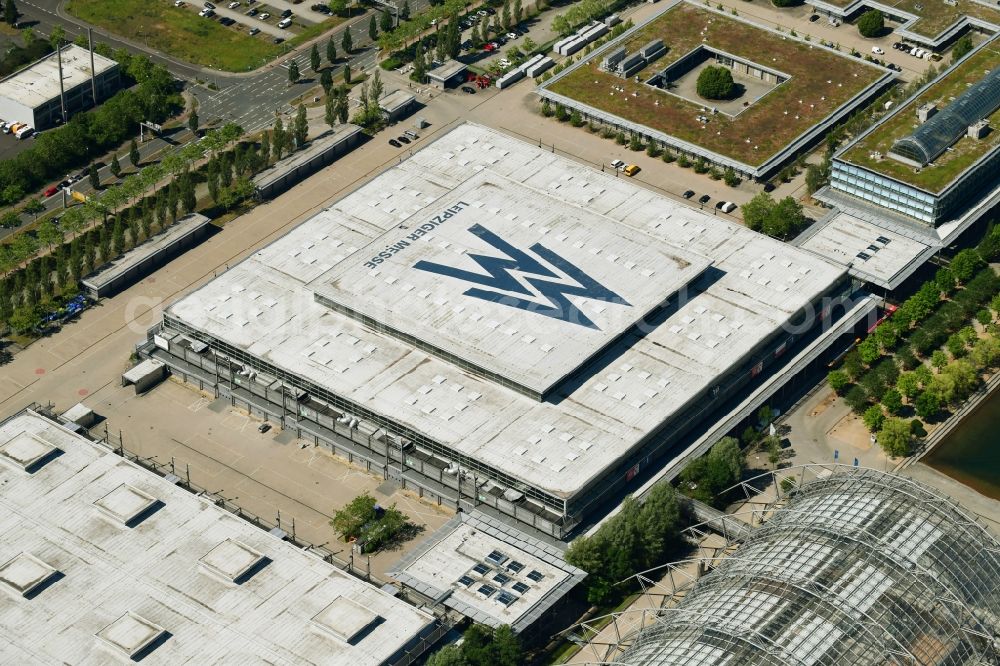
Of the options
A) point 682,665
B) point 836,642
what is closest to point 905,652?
point 836,642

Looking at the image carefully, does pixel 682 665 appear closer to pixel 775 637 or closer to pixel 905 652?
pixel 775 637

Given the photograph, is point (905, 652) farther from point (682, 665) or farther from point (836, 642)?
point (682, 665)

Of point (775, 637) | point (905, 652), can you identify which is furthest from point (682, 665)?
point (905, 652)
